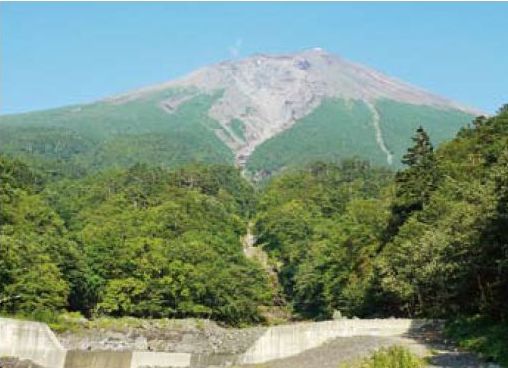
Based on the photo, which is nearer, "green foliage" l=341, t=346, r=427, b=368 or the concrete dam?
"green foliage" l=341, t=346, r=427, b=368

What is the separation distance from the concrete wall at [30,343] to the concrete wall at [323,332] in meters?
11.5

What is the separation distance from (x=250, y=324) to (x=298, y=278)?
9.32 meters

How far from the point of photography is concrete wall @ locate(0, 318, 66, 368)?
36.4 meters

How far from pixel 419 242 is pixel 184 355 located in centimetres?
1313

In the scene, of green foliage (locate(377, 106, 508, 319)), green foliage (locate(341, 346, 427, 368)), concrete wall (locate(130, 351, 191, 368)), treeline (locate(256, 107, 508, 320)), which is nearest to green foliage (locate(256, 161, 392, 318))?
treeline (locate(256, 107, 508, 320))

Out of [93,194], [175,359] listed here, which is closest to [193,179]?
[93,194]

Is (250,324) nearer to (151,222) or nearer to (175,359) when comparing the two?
(151,222)

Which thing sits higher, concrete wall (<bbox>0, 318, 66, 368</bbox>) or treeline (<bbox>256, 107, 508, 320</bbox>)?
treeline (<bbox>256, 107, 508, 320</bbox>)

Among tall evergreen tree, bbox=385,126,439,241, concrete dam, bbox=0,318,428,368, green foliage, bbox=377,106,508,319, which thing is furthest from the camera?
tall evergreen tree, bbox=385,126,439,241

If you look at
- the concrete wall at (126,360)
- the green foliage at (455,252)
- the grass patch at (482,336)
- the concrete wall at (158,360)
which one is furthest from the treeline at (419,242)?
the concrete wall at (126,360)

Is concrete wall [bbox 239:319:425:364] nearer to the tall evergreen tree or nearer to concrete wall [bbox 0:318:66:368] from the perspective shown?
concrete wall [bbox 0:318:66:368]

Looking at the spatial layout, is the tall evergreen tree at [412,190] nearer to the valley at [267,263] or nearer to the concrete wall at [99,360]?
the valley at [267,263]

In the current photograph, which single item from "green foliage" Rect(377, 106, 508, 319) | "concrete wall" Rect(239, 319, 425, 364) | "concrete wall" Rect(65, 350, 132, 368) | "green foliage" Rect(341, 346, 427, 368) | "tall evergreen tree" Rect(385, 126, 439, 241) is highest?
"tall evergreen tree" Rect(385, 126, 439, 241)

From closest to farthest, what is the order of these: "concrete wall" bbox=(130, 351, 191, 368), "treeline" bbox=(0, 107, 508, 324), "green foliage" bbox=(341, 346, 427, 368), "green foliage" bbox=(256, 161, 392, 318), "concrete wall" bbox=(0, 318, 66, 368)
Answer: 1. "green foliage" bbox=(341, 346, 427, 368)
2. "treeline" bbox=(0, 107, 508, 324)
3. "concrete wall" bbox=(130, 351, 191, 368)
4. "concrete wall" bbox=(0, 318, 66, 368)
5. "green foliage" bbox=(256, 161, 392, 318)
